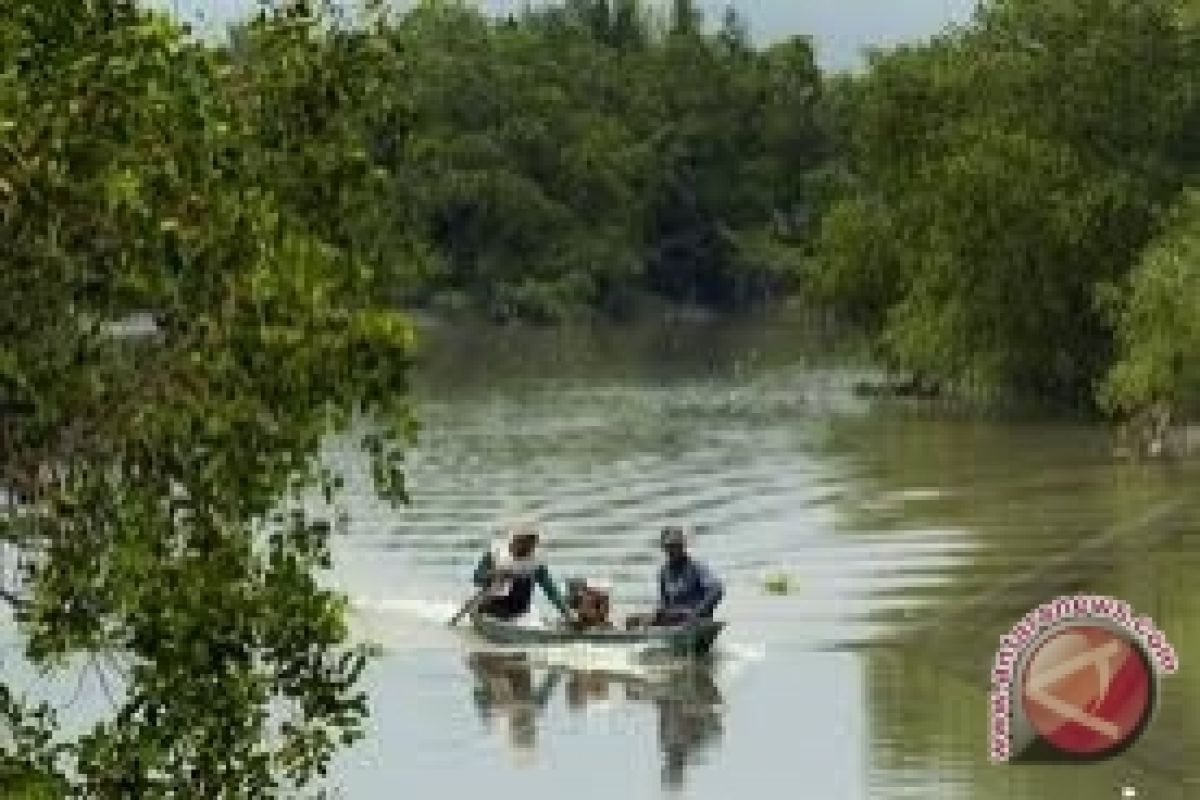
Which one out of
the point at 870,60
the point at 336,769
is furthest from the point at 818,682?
the point at 870,60

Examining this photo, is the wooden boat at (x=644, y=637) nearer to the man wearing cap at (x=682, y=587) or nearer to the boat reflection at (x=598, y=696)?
the boat reflection at (x=598, y=696)

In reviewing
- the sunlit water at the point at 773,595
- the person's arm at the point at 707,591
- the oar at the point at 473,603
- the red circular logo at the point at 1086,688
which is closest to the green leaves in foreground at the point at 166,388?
the sunlit water at the point at 773,595

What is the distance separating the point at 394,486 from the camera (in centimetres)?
899

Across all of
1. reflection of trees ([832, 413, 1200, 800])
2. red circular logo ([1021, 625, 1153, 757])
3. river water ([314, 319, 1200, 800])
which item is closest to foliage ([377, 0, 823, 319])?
river water ([314, 319, 1200, 800])

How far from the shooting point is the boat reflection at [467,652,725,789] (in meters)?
26.4

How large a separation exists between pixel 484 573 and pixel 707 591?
12.4 ft

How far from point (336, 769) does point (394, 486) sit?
1697 cm

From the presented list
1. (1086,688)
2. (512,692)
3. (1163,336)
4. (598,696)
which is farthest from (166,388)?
(1163,336)

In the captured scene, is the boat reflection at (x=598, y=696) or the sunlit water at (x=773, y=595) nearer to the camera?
the sunlit water at (x=773, y=595)

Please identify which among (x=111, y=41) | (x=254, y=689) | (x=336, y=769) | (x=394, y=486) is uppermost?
(x=111, y=41)

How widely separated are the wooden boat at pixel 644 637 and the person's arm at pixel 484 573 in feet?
5.08

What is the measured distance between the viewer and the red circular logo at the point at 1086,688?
51.3 feet

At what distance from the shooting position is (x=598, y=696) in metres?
29.0

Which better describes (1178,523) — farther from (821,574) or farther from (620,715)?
(620,715)
